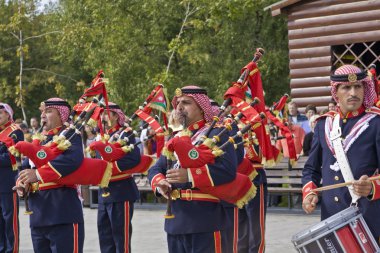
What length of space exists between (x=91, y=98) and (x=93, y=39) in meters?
14.8

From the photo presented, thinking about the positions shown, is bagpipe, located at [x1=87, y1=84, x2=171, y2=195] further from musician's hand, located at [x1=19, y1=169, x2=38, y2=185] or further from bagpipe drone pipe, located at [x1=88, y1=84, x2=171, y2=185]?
musician's hand, located at [x1=19, y1=169, x2=38, y2=185]

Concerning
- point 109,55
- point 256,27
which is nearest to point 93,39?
point 109,55

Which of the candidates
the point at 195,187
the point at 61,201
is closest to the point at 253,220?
the point at 61,201

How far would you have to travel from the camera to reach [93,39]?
23.5 meters

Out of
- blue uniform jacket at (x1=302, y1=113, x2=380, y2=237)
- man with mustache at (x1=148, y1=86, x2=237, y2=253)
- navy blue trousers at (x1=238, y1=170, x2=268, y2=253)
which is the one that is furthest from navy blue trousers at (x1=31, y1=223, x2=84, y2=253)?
navy blue trousers at (x1=238, y1=170, x2=268, y2=253)

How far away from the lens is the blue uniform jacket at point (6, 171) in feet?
33.6

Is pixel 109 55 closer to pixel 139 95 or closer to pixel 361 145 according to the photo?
pixel 139 95

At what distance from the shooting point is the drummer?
5914mm

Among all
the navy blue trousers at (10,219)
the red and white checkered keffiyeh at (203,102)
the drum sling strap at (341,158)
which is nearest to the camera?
the drum sling strap at (341,158)

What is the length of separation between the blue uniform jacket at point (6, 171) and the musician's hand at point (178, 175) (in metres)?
4.37

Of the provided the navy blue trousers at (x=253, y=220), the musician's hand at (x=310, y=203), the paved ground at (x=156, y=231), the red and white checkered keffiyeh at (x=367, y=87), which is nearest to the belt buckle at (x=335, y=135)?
the red and white checkered keffiyeh at (x=367, y=87)

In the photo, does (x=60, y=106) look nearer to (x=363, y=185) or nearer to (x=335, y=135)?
(x=335, y=135)

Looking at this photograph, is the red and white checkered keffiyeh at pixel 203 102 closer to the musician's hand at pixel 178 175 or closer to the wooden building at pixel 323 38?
the musician's hand at pixel 178 175

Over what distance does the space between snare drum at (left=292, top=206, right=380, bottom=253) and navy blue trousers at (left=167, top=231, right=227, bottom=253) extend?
1.05m
